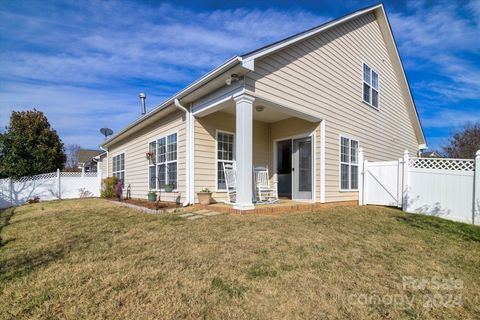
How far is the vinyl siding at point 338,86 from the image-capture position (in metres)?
6.16

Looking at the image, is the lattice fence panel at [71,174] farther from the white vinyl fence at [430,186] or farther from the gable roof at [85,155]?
the gable roof at [85,155]

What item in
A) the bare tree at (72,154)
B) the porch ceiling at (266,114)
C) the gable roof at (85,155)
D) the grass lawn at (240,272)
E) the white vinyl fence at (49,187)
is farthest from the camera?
the bare tree at (72,154)

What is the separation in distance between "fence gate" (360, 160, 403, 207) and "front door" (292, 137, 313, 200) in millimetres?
2263

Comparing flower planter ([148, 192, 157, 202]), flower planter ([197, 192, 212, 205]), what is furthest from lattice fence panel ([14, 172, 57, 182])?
flower planter ([197, 192, 212, 205])

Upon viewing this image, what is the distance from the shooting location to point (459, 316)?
2.00 meters

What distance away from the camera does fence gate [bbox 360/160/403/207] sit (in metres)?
7.27

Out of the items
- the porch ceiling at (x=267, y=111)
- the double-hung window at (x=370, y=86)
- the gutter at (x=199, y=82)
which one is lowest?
the porch ceiling at (x=267, y=111)

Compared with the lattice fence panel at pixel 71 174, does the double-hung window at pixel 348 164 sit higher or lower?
higher

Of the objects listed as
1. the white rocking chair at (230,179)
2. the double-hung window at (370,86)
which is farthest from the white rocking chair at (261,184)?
the double-hung window at (370,86)

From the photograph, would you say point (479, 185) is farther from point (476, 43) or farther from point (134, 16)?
point (134, 16)

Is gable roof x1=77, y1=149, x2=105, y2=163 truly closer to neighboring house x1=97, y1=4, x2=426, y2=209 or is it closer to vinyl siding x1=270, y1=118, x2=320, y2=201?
neighboring house x1=97, y1=4, x2=426, y2=209

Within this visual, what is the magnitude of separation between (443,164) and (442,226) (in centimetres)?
201

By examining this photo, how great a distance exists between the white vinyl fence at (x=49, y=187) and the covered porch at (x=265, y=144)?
1161cm

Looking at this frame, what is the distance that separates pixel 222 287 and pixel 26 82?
1371 cm
